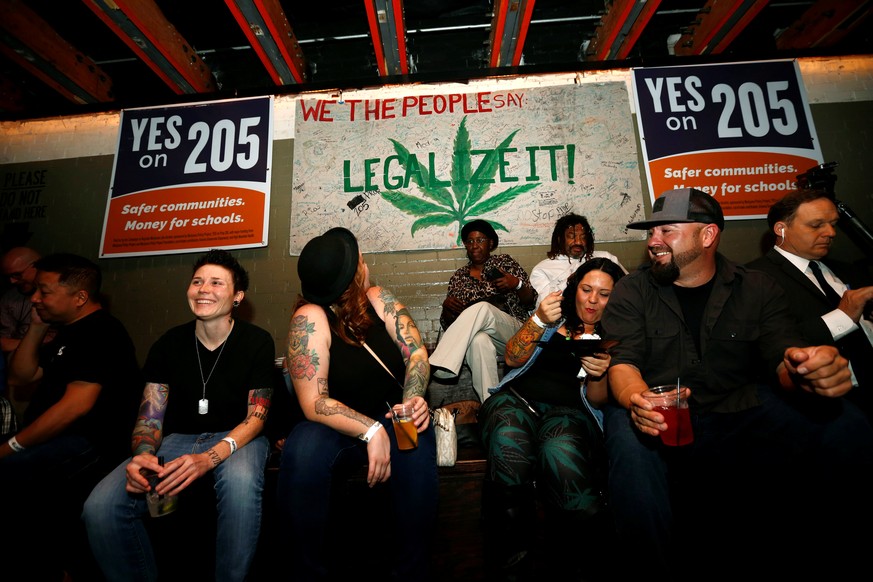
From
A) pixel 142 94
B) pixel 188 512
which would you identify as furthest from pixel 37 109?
pixel 188 512

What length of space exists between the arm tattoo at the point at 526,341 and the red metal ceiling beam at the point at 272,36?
334cm

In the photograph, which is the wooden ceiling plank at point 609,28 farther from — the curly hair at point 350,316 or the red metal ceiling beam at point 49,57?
the red metal ceiling beam at point 49,57

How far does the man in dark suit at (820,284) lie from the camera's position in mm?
2152

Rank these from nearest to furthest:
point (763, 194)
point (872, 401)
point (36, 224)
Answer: point (872, 401)
point (763, 194)
point (36, 224)

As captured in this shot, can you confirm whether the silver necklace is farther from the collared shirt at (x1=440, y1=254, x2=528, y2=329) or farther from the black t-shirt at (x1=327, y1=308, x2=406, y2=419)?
the collared shirt at (x1=440, y1=254, x2=528, y2=329)

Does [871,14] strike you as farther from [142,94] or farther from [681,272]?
[142,94]

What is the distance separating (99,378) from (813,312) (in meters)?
3.98

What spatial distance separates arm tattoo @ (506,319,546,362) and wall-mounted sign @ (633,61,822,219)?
2.64 meters

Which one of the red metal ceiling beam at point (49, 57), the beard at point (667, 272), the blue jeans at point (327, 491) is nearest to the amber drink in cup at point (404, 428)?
the blue jeans at point (327, 491)

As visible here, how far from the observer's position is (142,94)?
Result: 15.7 ft

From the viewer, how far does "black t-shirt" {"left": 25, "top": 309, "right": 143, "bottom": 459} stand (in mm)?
2256

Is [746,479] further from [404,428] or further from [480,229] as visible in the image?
[480,229]

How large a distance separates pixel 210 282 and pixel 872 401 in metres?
3.65

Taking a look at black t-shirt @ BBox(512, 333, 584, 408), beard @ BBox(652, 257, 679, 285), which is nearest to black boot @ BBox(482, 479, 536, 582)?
black t-shirt @ BBox(512, 333, 584, 408)
